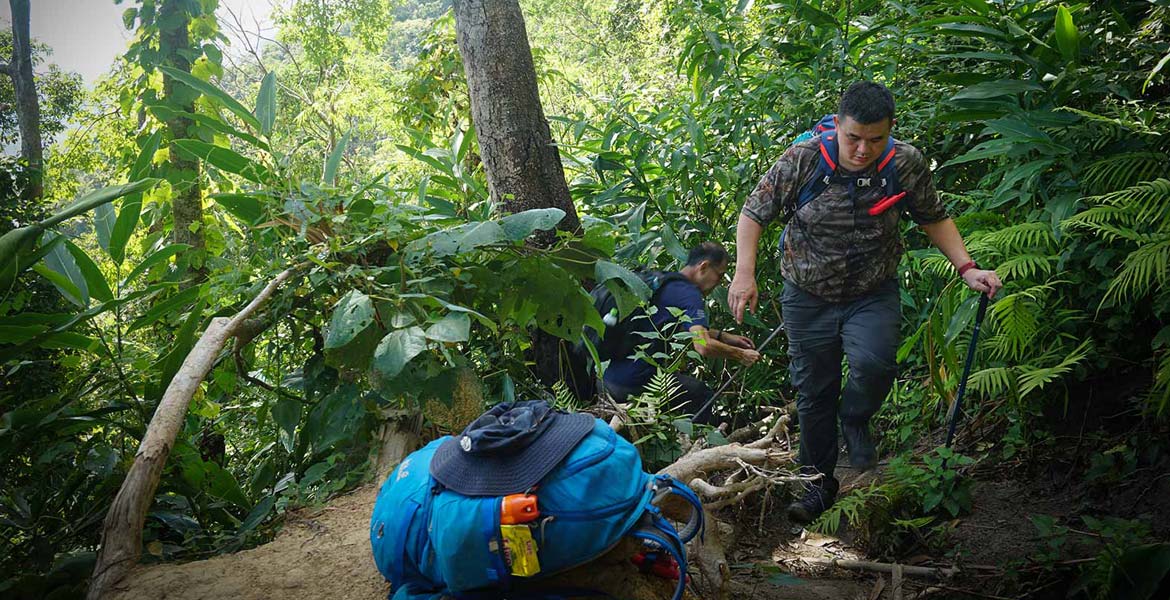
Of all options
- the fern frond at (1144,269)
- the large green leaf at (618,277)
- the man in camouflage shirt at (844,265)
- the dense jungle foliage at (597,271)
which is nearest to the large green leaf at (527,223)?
the dense jungle foliage at (597,271)

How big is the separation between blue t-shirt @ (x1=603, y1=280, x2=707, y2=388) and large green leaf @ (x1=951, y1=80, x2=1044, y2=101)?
5.56ft

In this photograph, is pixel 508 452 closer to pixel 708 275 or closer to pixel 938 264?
pixel 708 275

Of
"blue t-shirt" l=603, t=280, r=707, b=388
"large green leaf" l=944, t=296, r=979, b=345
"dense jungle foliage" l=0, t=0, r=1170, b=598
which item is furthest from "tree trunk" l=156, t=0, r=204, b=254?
"large green leaf" l=944, t=296, r=979, b=345

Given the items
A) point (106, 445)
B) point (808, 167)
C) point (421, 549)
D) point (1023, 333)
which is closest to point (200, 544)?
point (106, 445)

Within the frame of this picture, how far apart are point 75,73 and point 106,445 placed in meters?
15.9

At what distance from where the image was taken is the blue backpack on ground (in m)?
1.99

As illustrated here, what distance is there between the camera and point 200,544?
10.3 ft

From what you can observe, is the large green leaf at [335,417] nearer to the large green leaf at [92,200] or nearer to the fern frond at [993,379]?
the large green leaf at [92,200]

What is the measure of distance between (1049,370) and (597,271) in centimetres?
206

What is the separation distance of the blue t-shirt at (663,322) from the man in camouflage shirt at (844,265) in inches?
25.0

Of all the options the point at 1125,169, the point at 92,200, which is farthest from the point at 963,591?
the point at 92,200

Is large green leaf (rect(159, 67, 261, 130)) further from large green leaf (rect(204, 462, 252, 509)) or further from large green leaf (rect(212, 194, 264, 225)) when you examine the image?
large green leaf (rect(204, 462, 252, 509))

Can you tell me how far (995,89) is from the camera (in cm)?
410

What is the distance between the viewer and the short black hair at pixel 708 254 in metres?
4.61
